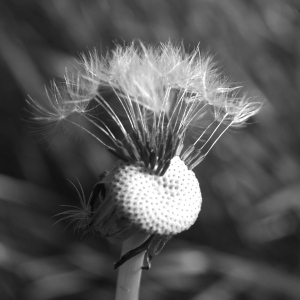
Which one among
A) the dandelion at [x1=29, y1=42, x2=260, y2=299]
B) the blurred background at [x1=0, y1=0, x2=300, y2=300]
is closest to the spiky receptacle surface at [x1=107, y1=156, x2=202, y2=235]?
the dandelion at [x1=29, y1=42, x2=260, y2=299]

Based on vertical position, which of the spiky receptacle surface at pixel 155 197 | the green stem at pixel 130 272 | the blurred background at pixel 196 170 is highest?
the blurred background at pixel 196 170

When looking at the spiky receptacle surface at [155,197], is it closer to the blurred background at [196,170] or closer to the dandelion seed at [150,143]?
the dandelion seed at [150,143]

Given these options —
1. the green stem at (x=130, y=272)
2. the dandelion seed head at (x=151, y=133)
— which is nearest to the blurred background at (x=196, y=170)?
the dandelion seed head at (x=151, y=133)

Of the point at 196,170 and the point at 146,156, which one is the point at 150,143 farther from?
the point at 196,170

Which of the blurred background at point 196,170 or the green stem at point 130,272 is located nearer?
the green stem at point 130,272

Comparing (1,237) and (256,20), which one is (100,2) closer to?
(256,20)

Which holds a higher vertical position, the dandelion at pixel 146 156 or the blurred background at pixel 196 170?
the blurred background at pixel 196 170
